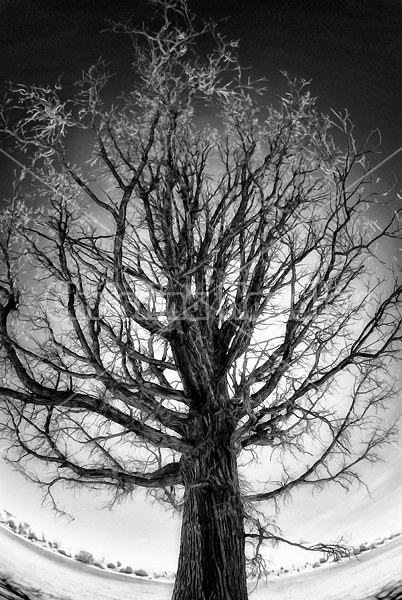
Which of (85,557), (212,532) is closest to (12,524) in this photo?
(85,557)

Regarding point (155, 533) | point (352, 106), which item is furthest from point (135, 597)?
point (352, 106)

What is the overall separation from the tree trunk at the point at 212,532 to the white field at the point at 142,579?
0.98 meters

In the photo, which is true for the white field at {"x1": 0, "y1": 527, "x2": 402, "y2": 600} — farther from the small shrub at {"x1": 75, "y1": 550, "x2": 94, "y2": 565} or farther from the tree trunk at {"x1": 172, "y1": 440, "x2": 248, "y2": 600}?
the tree trunk at {"x1": 172, "y1": 440, "x2": 248, "y2": 600}

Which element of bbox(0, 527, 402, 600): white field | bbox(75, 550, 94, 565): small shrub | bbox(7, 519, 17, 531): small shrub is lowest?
bbox(0, 527, 402, 600): white field

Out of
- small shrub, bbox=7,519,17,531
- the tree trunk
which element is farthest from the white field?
the tree trunk

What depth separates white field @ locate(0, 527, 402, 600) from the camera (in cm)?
321

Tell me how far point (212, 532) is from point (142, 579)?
4.09 ft

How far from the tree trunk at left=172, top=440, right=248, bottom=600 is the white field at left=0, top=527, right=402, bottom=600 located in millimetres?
982

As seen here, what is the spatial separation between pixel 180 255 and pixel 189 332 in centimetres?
34

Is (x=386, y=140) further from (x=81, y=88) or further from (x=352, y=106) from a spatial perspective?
(x=81, y=88)

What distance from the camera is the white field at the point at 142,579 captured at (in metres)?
3.21

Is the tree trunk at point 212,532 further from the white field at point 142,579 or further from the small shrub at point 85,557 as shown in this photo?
the small shrub at point 85,557

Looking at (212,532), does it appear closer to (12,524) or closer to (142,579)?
(142,579)

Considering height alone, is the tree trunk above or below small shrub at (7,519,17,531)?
below
